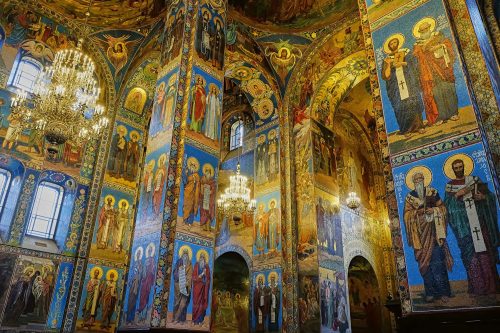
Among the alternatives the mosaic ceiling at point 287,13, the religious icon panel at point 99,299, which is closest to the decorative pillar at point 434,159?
the mosaic ceiling at point 287,13

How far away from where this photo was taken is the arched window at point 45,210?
1062 cm

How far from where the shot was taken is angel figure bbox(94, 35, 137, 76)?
12844 mm

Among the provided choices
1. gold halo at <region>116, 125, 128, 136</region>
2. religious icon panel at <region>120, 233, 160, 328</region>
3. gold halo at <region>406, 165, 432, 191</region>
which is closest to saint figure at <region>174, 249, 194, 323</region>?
religious icon panel at <region>120, 233, 160, 328</region>

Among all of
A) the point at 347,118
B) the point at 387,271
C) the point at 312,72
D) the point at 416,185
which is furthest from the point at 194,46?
the point at 387,271

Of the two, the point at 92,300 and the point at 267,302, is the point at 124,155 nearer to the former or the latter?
the point at 92,300

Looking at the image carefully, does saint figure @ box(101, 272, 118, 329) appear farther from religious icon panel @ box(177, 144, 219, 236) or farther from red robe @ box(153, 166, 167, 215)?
religious icon panel @ box(177, 144, 219, 236)

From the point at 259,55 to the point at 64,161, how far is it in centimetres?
697

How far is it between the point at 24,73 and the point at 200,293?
8786mm

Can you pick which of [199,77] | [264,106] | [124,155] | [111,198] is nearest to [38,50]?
[124,155]

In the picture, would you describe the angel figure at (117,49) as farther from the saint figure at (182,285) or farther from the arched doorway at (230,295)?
the saint figure at (182,285)

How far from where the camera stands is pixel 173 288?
7.02 meters

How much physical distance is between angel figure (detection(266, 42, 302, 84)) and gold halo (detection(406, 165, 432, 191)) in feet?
26.4

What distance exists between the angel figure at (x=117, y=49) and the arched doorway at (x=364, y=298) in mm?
10872

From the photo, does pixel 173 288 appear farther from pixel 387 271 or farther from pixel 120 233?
pixel 387 271
